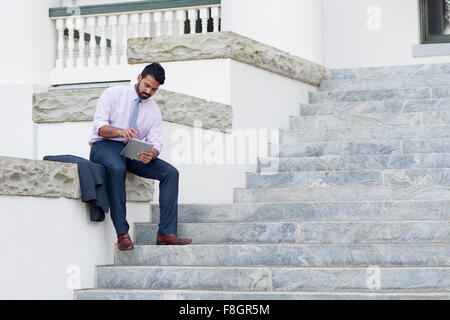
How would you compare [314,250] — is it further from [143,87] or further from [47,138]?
[47,138]

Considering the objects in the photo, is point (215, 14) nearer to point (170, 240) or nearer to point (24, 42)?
point (24, 42)

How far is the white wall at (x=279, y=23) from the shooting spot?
10.8m

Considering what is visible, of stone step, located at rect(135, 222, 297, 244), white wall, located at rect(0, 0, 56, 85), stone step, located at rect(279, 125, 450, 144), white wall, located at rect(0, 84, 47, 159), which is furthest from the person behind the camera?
white wall, located at rect(0, 0, 56, 85)

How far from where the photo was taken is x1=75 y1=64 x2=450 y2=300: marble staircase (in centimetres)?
658

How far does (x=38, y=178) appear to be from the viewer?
6.66m

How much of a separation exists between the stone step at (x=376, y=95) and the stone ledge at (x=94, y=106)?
1912 millimetres

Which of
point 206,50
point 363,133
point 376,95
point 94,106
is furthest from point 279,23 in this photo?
point 94,106

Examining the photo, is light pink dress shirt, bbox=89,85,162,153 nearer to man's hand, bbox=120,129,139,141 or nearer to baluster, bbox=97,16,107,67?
man's hand, bbox=120,129,139,141

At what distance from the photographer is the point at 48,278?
6.69 m

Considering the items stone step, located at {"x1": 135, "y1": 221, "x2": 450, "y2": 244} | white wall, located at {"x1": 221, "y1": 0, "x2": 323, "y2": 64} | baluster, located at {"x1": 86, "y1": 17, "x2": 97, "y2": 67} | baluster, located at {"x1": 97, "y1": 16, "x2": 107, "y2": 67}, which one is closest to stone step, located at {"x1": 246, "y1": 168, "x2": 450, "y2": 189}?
stone step, located at {"x1": 135, "y1": 221, "x2": 450, "y2": 244}

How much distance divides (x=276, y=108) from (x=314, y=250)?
299 cm

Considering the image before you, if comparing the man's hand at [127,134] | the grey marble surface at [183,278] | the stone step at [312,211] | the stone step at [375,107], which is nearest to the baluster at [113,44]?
the stone step at [375,107]

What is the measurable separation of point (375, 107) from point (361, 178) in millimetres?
1635
